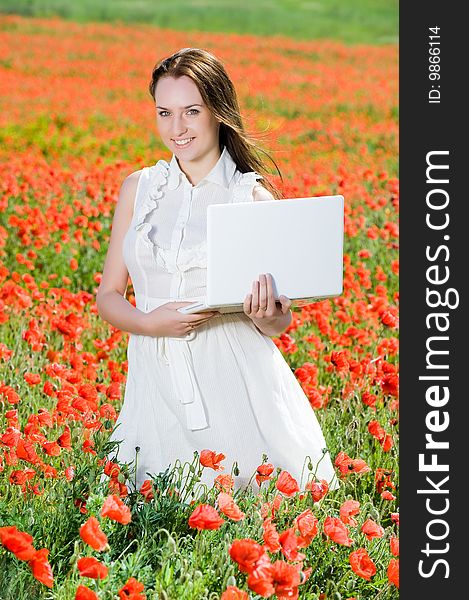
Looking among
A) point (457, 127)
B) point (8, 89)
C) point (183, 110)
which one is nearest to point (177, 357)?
point (183, 110)

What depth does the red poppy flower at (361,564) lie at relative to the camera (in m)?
2.86

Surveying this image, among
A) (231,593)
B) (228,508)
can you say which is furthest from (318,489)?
(231,593)

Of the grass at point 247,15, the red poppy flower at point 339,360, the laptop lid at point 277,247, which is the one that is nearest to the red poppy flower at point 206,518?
the laptop lid at point 277,247

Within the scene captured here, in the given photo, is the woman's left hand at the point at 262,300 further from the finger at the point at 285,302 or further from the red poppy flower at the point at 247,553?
the red poppy flower at the point at 247,553

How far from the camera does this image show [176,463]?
335cm

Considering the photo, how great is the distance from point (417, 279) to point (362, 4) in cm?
2310

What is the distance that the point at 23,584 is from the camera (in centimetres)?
280

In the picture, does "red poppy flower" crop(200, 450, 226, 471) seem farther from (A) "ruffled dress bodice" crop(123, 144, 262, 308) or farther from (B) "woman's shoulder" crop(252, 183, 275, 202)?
(B) "woman's shoulder" crop(252, 183, 275, 202)

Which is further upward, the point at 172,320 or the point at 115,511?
the point at 172,320

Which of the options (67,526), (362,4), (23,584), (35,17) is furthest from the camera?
(362,4)

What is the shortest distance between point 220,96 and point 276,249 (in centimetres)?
54

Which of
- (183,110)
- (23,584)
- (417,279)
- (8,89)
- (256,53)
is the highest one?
(256,53)

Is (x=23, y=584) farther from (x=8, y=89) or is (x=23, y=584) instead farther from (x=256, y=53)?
(x=256, y=53)

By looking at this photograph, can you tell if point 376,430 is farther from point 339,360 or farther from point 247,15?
point 247,15
